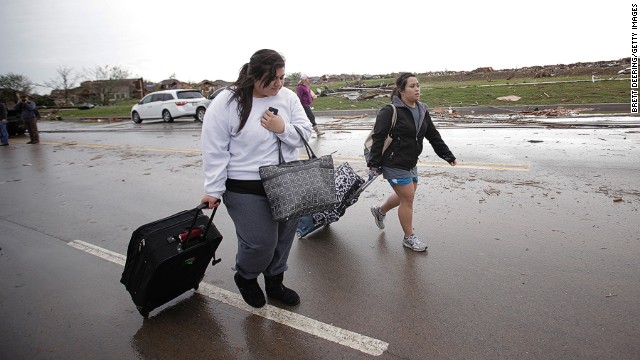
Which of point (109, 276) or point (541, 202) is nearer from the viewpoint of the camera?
point (109, 276)

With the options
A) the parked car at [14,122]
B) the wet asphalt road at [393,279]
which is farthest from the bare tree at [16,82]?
the wet asphalt road at [393,279]

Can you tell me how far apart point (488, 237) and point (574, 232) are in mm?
860

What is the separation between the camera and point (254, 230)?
8.89 ft

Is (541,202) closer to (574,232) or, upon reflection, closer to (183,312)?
(574,232)

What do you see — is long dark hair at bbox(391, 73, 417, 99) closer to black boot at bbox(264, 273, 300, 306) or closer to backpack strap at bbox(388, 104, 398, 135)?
backpack strap at bbox(388, 104, 398, 135)

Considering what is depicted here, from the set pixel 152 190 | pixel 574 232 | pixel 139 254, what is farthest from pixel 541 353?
pixel 152 190

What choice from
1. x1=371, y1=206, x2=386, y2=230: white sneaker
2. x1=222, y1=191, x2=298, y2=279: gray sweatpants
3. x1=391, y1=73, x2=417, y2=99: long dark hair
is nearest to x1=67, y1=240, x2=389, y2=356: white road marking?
x1=222, y1=191, x2=298, y2=279: gray sweatpants

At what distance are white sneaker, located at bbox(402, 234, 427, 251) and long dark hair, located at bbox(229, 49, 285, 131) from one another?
227 centimetres

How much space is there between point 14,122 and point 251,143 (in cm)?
1998

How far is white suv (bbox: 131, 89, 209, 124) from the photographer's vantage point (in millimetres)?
19406

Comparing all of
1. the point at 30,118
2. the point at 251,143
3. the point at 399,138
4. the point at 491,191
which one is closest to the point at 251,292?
the point at 251,143

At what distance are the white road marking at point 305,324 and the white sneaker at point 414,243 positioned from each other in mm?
1465

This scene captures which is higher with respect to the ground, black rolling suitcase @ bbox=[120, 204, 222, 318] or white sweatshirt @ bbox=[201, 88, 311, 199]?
white sweatshirt @ bbox=[201, 88, 311, 199]

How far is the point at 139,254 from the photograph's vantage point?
116 inches
